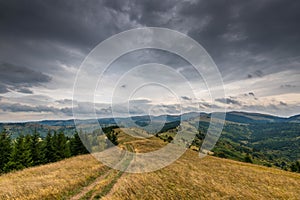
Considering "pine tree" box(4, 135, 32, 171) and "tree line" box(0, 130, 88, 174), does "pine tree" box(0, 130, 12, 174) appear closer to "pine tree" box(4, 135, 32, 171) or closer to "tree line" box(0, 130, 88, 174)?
"tree line" box(0, 130, 88, 174)

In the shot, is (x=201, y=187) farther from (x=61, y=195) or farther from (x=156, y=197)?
(x=61, y=195)

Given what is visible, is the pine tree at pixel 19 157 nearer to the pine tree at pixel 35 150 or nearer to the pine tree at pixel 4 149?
the pine tree at pixel 4 149

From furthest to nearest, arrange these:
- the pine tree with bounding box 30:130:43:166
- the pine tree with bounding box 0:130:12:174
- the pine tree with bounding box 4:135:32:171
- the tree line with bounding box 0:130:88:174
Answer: the pine tree with bounding box 30:130:43:166, the pine tree with bounding box 0:130:12:174, the tree line with bounding box 0:130:88:174, the pine tree with bounding box 4:135:32:171

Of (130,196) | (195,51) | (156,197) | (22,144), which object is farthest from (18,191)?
(22,144)

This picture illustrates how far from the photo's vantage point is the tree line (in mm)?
45719

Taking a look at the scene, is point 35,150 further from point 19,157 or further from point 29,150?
point 19,157

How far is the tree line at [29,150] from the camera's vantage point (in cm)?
4572

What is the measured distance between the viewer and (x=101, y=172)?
3114cm

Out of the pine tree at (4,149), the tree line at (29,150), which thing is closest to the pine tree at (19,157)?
the tree line at (29,150)

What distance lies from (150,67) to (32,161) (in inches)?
1578

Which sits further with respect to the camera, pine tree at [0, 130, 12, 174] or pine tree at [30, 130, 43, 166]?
pine tree at [30, 130, 43, 166]

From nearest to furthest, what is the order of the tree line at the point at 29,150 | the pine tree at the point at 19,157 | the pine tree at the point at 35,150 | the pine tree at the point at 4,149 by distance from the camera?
the pine tree at the point at 19,157, the tree line at the point at 29,150, the pine tree at the point at 4,149, the pine tree at the point at 35,150

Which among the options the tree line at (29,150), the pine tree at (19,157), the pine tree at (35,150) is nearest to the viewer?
the pine tree at (19,157)

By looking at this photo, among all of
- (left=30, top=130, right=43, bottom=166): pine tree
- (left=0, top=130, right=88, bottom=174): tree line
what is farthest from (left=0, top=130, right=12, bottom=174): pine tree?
(left=30, top=130, right=43, bottom=166): pine tree
